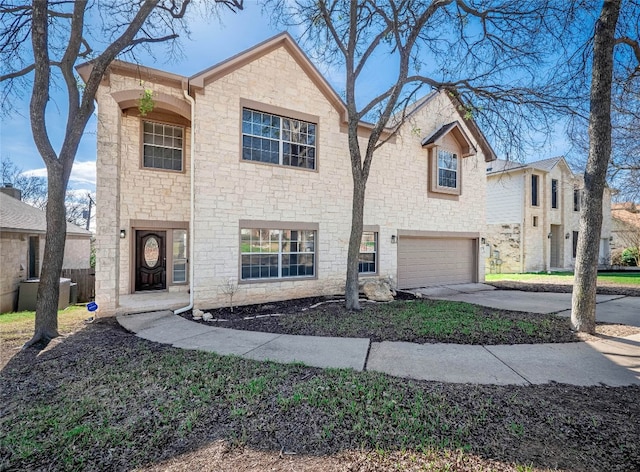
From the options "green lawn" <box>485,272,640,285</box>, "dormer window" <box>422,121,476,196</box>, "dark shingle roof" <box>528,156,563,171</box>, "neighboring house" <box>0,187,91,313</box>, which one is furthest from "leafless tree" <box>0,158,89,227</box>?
"dark shingle roof" <box>528,156,563,171</box>

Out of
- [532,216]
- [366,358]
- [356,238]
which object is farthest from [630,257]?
[366,358]

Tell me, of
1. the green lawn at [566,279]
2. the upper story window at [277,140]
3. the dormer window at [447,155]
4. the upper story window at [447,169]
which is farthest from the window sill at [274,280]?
the green lawn at [566,279]

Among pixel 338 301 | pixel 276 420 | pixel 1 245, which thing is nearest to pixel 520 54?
pixel 338 301

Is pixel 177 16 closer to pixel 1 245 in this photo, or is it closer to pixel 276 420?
pixel 276 420

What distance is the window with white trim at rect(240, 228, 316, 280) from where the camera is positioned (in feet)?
30.1

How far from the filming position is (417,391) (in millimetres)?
3744

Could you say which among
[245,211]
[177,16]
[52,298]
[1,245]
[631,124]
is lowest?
[52,298]

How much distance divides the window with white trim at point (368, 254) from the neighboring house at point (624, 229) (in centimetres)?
2406

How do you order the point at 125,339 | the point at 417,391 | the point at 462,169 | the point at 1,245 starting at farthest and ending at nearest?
the point at 462,169 < the point at 1,245 < the point at 125,339 < the point at 417,391

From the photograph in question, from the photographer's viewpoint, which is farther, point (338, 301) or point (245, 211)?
point (338, 301)

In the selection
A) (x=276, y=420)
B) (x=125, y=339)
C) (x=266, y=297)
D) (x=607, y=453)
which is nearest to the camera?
(x=607, y=453)

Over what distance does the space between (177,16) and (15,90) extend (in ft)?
14.5

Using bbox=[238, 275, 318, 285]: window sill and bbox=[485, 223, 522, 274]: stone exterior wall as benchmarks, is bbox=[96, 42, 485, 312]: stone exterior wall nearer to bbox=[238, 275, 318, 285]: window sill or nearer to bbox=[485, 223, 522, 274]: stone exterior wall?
bbox=[238, 275, 318, 285]: window sill

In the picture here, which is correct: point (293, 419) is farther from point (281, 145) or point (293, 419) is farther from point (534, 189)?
point (534, 189)
